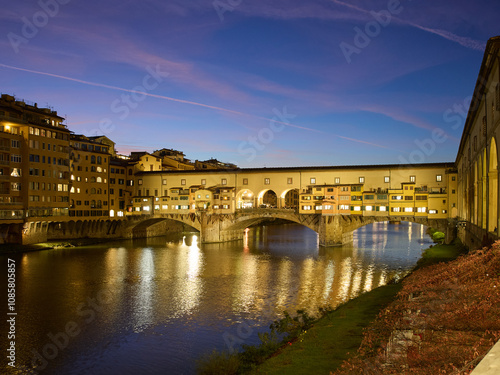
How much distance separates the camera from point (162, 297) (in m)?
27.4

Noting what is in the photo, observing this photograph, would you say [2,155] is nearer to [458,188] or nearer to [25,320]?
[25,320]

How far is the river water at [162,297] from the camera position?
17.5 metres

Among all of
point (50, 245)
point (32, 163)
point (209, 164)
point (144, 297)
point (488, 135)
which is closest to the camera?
point (488, 135)

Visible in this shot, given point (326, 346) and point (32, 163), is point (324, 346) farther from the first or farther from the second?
point (32, 163)

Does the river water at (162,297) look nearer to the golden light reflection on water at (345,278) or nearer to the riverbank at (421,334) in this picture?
the golden light reflection on water at (345,278)

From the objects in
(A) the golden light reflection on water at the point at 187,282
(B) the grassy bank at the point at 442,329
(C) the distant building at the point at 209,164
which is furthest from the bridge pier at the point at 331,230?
(C) the distant building at the point at 209,164

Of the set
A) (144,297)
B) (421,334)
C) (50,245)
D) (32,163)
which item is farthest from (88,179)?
(421,334)

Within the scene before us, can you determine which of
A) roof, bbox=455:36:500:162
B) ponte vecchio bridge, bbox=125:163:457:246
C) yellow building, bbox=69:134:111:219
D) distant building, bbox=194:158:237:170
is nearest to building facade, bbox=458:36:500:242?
roof, bbox=455:36:500:162

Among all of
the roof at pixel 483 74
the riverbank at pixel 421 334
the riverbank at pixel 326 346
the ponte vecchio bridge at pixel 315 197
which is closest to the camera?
the riverbank at pixel 421 334

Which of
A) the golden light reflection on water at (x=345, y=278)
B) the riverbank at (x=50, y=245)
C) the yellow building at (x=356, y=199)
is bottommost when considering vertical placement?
the golden light reflection on water at (x=345, y=278)

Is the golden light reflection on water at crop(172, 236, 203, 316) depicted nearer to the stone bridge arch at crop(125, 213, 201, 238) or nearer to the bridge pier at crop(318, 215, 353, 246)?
the stone bridge arch at crop(125, 213, 201, 238)

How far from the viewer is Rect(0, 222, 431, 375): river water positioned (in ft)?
57.5

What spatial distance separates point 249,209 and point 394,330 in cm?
4970

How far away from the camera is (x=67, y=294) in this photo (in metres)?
28.0
